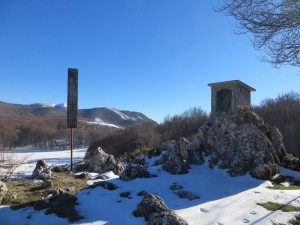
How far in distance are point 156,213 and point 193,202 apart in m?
1.65

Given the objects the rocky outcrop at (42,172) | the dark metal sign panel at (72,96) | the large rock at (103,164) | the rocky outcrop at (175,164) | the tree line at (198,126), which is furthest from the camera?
the tree line at (198,126)

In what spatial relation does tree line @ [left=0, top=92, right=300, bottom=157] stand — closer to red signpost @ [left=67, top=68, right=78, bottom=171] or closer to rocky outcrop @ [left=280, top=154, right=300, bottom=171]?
red signpost @ [left=67, top=68, right=78, bottom=171]

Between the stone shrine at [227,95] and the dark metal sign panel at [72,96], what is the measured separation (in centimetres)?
1015

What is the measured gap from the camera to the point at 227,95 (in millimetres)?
20750

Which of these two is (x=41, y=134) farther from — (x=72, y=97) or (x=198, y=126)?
(x=72, y=97)

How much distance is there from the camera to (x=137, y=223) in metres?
6.02

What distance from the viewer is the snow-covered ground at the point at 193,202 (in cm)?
632

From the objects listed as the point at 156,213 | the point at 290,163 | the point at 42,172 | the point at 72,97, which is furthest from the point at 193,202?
the point at 72,97

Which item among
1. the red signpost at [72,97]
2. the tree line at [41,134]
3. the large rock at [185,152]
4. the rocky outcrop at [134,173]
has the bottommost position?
the tree line at [41,134]

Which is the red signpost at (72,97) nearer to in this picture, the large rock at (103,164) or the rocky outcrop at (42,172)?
the large rock at (103,164)

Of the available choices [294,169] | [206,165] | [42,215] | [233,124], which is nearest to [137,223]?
[42,215]

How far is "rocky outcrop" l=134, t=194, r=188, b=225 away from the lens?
551cm

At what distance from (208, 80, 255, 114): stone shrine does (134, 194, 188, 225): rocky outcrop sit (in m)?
14.8

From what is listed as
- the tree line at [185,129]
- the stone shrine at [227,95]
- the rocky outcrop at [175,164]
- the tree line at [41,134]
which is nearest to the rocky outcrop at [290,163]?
the rocky outcrop at [175,164]
